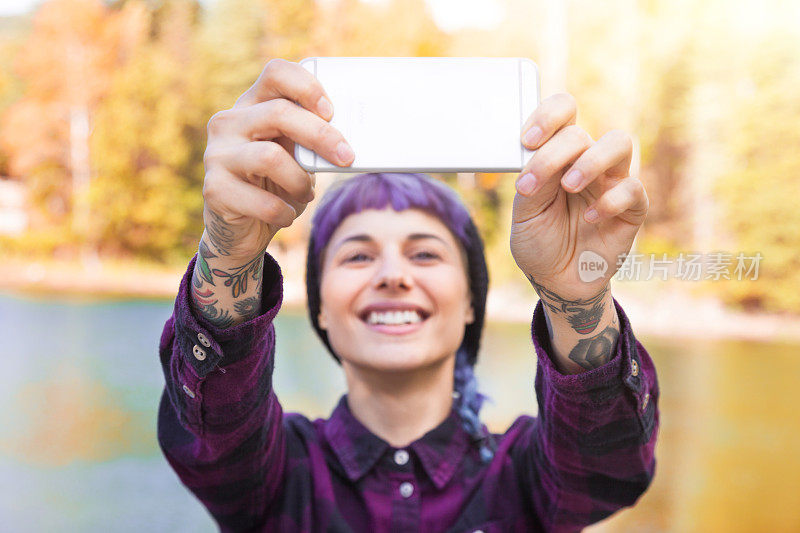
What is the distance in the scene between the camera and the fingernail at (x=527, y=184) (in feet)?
1.89

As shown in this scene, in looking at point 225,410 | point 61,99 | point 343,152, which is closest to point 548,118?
point 343,152

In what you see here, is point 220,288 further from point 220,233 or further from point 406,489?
point 406,489

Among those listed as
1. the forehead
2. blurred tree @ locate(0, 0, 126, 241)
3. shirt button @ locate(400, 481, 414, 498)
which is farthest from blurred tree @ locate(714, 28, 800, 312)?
blurred tree @ locate(0, 0, 126, 241)

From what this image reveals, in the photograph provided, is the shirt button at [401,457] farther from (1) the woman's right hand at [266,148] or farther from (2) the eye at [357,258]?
(1) the woman's right hand at [266,148]

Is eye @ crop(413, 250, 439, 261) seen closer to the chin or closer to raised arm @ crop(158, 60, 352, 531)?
the chin

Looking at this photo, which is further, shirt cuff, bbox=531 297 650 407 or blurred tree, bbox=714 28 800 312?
blurred tree, bbox=714 28 800 312

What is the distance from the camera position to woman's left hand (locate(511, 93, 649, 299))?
576 mm

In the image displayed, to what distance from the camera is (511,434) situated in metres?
0.94

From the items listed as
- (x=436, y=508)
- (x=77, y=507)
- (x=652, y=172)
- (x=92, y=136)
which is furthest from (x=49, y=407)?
(x=652, y=172)

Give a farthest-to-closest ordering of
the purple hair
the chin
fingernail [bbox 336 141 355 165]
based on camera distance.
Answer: the purple hair, the chin, fingernail [bbox 336 141 355 165]

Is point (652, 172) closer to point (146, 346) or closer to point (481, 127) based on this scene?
point (146, 346)

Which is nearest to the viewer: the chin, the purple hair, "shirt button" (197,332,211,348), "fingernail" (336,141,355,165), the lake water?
"fingernail" (336,141,355,165)

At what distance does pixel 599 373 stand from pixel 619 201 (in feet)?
0.64

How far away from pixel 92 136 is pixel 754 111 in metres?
3.12
